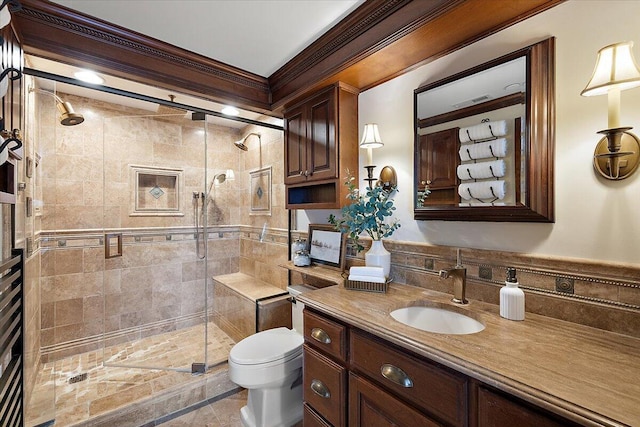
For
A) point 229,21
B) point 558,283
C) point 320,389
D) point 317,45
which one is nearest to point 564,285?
point 558,283

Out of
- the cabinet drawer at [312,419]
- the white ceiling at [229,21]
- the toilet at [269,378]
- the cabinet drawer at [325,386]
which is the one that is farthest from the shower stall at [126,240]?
the cabinet drawer at [325,386]

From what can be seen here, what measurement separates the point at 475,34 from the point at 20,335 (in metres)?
2.62

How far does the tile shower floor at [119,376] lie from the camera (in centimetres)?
181

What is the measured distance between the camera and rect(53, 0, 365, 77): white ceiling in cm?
144

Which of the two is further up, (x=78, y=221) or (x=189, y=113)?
(x=189, y=113)

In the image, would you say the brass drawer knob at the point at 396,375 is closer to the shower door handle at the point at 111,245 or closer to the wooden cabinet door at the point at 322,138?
the wooden cabinet door at the point at 322,138

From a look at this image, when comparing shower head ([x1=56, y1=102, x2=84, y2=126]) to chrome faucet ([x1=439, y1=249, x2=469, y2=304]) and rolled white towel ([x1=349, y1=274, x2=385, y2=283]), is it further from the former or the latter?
chrome faucet ([x1=439, y1=249, x2=469, y2=304])

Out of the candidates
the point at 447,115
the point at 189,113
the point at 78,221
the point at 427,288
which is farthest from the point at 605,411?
the point at 78,221

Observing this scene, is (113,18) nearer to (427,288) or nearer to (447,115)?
(447,115)

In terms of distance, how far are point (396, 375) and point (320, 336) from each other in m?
0.43

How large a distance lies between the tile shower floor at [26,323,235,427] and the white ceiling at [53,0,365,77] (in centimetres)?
238

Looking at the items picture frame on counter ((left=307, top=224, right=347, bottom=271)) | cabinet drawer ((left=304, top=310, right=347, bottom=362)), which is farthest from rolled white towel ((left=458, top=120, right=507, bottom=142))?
cabinet drawer ((left=304, top=310, right=347, bottom=362))

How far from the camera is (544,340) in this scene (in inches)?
36.8

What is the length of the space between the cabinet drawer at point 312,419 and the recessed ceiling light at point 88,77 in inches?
95.2
